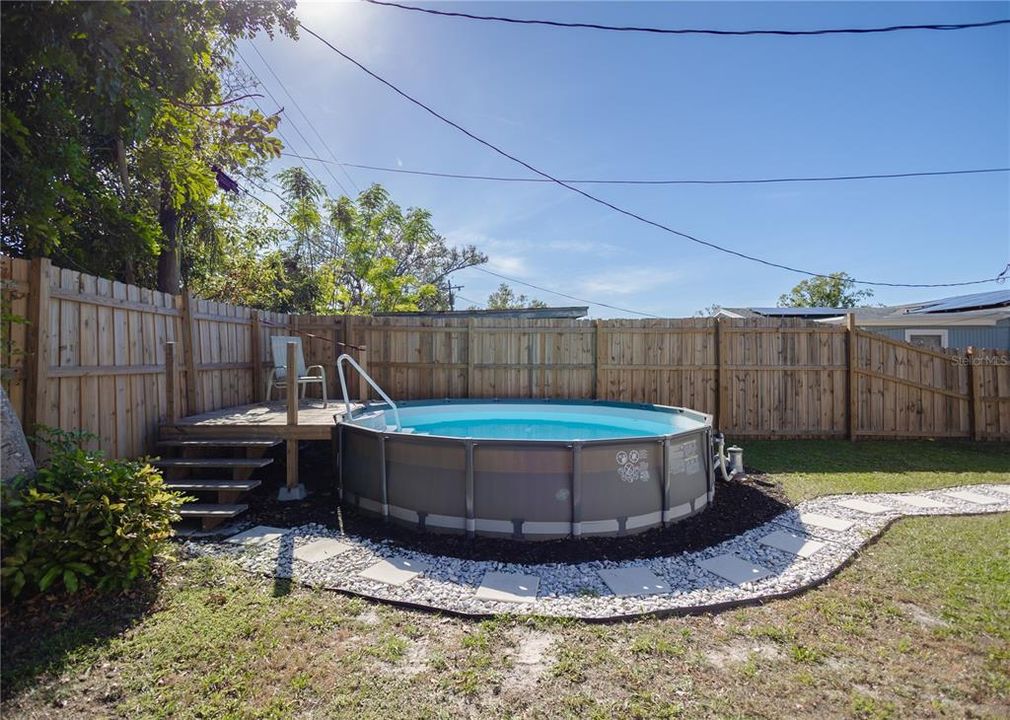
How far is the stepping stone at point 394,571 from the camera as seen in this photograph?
9.76 ft

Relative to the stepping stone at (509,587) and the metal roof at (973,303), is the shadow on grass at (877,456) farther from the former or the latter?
the metal roof at (973,303)

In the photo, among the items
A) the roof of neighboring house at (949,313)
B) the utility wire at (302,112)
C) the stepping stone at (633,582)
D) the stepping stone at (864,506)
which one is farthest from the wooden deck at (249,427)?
the roof of neighboring house at (949,313)

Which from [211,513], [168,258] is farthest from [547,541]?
[168,258]

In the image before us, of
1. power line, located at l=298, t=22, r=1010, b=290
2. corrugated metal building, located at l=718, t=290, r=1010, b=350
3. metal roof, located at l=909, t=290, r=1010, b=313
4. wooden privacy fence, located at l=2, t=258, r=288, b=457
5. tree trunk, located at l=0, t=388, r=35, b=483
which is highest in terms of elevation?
power line, located at l=298, t=22, r=1010, b=290

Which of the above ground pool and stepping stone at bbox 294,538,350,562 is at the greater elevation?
the above ground pool

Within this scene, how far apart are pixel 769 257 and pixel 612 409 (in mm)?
10348

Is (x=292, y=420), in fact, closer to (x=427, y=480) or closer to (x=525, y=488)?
(x=427, y=480)

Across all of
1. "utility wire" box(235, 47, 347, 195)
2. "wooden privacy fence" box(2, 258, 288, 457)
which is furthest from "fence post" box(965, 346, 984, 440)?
"utility wire" box(235, 47, 347, 195)

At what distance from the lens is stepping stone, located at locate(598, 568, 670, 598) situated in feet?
9.28

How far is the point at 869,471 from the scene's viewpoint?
581 centimetres

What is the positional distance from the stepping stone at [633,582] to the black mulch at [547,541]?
240 mm

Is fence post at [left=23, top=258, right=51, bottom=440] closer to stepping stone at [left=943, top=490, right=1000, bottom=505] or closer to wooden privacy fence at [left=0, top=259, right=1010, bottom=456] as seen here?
wooden privacy fence at [left=0, top=259, right=1010, bottom=456]

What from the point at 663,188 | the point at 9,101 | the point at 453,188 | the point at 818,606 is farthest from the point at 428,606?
the point at 453,188

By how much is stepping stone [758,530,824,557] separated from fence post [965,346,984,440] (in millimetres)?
6495
